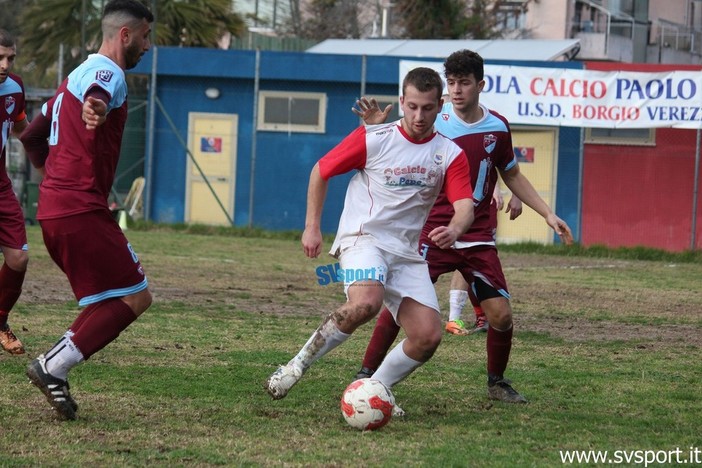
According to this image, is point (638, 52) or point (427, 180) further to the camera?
point (638, 52)

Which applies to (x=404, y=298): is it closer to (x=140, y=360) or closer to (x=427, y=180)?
(x=427, y=180)

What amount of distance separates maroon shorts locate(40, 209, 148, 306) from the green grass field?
0.67 meters

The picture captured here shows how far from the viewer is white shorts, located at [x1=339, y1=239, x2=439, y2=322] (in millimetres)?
6312

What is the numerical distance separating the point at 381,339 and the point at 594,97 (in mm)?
15086

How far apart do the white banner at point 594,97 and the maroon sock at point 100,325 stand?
1547cm

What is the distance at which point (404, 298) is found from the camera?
6477 millimetres

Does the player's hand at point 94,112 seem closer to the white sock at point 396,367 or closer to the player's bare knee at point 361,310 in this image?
the player's bare knee at point 361,310

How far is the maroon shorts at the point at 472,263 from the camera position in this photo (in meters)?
7.38

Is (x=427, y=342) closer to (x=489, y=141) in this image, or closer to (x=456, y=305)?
(x=489, y=141)

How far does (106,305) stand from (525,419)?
230cm

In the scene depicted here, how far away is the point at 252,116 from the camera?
25312mm

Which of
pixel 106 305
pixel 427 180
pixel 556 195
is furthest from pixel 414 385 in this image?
pixel 556 195

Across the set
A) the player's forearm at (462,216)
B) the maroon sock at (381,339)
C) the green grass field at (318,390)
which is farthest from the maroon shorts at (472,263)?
the player's forearm at (462,216)

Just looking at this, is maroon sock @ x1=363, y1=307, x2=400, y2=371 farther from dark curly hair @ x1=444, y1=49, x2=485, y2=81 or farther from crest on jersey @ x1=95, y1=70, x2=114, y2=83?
crest on jersey @ x1=95, y1=70, x2=114, y2=83
